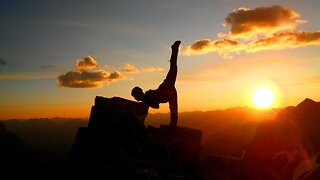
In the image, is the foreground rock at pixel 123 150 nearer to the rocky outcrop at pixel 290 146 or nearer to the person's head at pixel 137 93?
the person's head at pixel 137 93

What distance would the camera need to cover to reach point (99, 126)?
66.3 feet

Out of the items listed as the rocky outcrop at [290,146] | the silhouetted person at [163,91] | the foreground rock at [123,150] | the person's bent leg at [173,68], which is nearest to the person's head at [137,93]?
the silhouetted person at [163,91]

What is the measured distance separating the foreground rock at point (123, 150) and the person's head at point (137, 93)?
2.36 feet

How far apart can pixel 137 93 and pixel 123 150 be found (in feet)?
19.1

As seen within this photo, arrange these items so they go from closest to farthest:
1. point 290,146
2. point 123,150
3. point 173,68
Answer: point 123,150 < point 173,68 < point 290,146

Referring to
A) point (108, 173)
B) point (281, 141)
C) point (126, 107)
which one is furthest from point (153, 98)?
point (281, 141)

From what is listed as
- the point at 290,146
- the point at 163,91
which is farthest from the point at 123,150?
the point at 290,146

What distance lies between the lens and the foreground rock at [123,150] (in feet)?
55.9

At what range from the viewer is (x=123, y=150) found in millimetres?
18906

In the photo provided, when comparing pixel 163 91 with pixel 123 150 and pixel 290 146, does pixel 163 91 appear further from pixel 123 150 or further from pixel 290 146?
pixel 290 146

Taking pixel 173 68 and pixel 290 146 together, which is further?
pixel 290 146

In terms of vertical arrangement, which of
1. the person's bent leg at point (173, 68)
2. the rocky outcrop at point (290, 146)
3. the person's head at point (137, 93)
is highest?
the person's bent leg at point (173, 68)

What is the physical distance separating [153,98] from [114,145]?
5.33m

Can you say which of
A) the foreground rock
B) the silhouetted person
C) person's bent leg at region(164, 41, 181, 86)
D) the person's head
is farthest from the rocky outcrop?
the person's head
